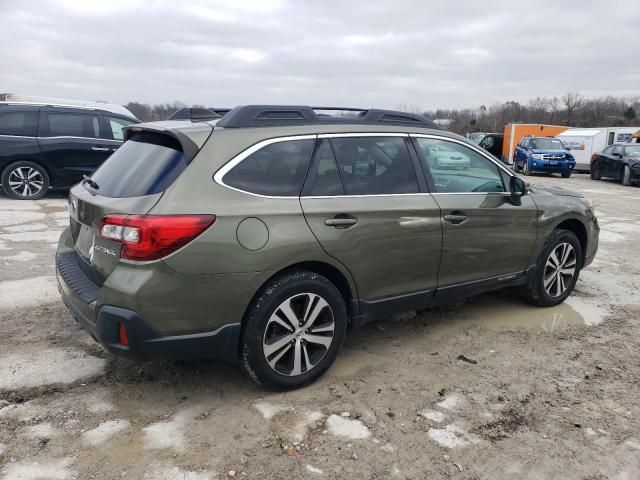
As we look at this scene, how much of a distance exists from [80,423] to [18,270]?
338 centimetres

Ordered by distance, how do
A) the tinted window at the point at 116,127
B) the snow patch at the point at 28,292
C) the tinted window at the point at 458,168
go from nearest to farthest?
1. the tinted window at the point at 458,168
2. the snow patch at the point at 28,292
3. the tinted window at the point at 116,127

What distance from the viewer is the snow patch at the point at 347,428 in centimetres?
291

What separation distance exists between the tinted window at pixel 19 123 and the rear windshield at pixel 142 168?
25.5 feet

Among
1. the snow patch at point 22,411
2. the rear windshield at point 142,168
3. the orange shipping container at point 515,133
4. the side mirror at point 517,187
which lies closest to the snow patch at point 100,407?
the snow patch at point 22,411

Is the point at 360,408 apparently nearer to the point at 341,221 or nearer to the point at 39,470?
the point at 341,221

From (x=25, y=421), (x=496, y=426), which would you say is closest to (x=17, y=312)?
(x=25, y=421)

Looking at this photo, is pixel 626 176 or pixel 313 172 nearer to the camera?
pixel 313 172

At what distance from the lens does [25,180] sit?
10.2m

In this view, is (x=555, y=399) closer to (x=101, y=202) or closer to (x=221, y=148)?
(x=221, y=148)

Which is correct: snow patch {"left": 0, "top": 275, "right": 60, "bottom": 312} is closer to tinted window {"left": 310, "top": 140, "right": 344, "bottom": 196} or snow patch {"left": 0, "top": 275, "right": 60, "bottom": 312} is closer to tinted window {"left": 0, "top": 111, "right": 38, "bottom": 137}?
tinted window {"left": 310, "top": 140, "right": 344, "bottom": 196}

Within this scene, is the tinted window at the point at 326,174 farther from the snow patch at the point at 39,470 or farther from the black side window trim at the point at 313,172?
the snow patch at the point at 39,470

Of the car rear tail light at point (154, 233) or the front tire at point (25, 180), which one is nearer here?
the car rear tail light at point (154, 233)

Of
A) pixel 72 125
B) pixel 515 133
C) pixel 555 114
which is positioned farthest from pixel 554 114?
pixel 72 125

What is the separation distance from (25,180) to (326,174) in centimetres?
888
